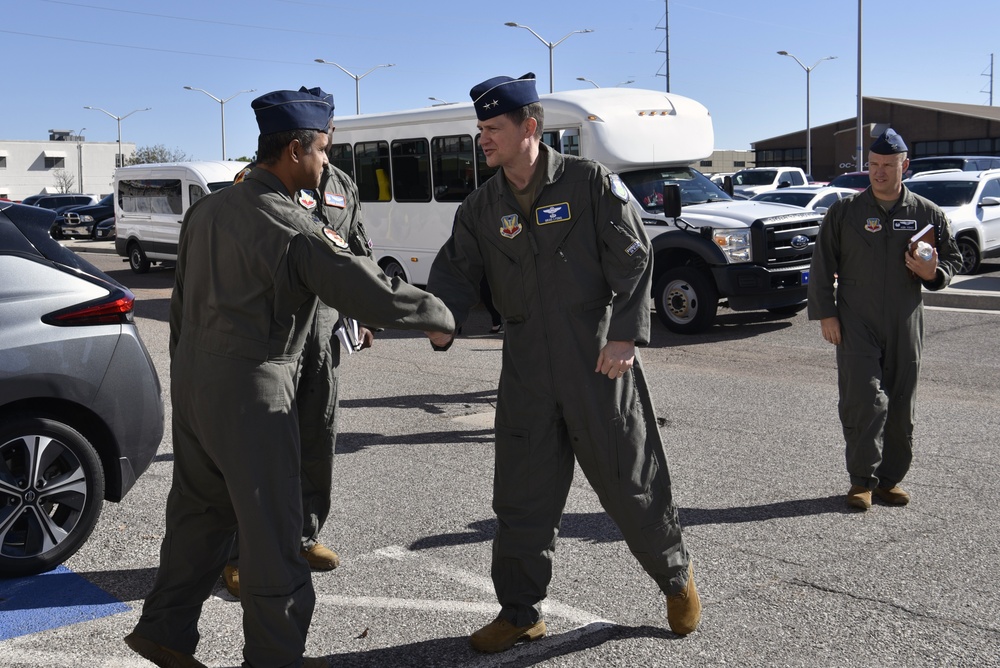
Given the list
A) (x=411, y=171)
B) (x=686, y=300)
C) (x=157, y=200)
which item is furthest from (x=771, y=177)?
(x=686, y=300)

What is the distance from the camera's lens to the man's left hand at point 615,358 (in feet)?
12.5

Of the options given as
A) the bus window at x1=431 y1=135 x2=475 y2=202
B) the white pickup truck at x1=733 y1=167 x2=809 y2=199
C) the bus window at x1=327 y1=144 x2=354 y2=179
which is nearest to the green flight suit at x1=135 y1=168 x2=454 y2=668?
the bus window at x1=431 y1=135 x2=475 y2=202

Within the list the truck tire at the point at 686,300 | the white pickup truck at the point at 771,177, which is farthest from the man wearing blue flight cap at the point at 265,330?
the white pickup truck at the point at 771,177

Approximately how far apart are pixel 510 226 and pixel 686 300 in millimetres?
8841

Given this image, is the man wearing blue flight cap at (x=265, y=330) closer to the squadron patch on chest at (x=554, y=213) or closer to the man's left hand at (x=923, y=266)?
the squadron patch on chest at (x=554, y=213)

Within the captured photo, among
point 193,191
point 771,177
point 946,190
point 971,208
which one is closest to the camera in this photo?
point 971,208

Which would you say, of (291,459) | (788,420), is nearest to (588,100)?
(788,420)

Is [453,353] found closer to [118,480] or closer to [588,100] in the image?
[588,100]

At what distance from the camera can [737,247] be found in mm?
12203

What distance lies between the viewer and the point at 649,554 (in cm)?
394

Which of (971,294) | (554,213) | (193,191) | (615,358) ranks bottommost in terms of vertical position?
(971,294)

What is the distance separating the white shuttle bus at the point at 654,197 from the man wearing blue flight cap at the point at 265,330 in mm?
8171

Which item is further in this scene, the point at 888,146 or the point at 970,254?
the point at 970,254

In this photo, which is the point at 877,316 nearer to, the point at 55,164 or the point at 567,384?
the point at 567,384
